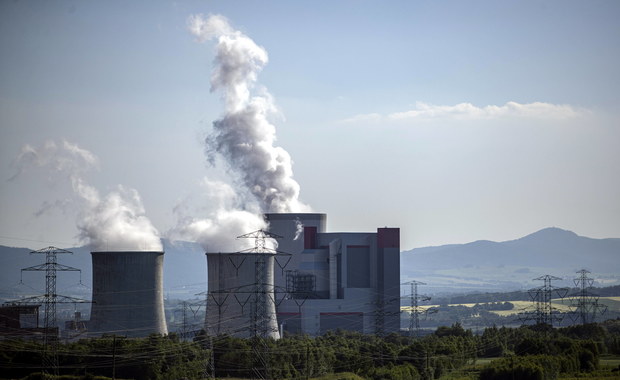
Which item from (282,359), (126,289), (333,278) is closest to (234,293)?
(126,289)

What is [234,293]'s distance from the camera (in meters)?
49.3

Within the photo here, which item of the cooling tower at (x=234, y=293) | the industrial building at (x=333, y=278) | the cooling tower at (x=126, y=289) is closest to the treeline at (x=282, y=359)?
the cooling tower at (x=234, y=293)

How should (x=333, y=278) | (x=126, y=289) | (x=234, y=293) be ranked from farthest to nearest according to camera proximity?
(x=333, y=278) < (x=234, y=293) < (x=126, y=289)

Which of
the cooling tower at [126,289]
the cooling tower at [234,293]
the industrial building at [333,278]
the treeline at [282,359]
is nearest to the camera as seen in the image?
the treeline at [282,359]

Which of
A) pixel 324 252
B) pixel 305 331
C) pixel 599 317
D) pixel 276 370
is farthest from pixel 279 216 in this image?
pixel 599 317

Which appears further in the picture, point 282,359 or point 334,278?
point 334,278

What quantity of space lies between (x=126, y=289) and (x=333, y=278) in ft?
70.9

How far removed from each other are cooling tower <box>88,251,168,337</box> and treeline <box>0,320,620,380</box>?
1.73 m

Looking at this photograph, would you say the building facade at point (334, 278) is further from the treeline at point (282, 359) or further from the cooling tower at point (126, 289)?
the cooling tower at point (126, 289)

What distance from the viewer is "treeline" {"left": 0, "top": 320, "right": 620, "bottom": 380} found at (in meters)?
42.2

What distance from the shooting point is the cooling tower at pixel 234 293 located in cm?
4925

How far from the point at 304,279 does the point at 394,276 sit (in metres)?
6.72

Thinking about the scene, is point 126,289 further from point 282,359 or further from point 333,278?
point 333,278

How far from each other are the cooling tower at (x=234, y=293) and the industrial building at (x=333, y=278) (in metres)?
8.67
